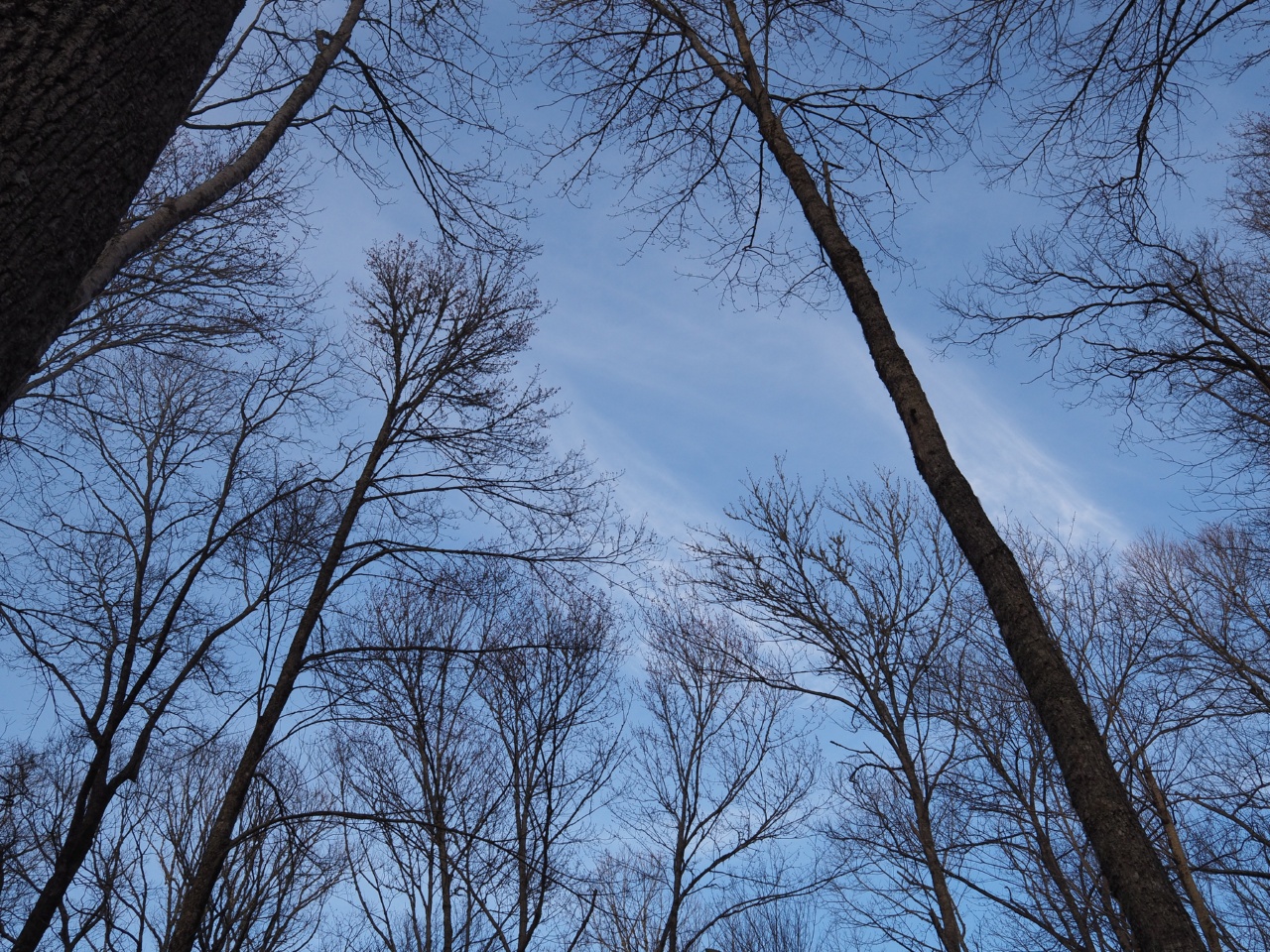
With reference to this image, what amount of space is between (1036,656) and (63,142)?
357 centimetres

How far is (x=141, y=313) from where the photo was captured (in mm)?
7707

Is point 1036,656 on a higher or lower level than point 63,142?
higher

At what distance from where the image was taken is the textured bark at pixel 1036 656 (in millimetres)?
2916

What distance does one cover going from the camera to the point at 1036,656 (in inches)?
138

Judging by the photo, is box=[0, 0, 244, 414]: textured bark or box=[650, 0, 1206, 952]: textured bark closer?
box=[0, 0, 244, 414]: textured bark

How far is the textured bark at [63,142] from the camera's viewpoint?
5.32 feet

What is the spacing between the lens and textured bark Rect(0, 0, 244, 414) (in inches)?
63.8

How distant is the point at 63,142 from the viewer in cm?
172

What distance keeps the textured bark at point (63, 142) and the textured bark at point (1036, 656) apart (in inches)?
135

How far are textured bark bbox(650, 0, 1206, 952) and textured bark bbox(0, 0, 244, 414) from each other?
344 cm

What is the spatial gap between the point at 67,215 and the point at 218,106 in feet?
16.0

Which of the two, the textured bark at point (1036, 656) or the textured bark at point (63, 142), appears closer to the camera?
the textured bark at point (63, 142)

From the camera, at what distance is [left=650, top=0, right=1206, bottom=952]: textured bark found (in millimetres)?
2916

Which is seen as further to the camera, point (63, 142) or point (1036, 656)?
point (1036, 656)
